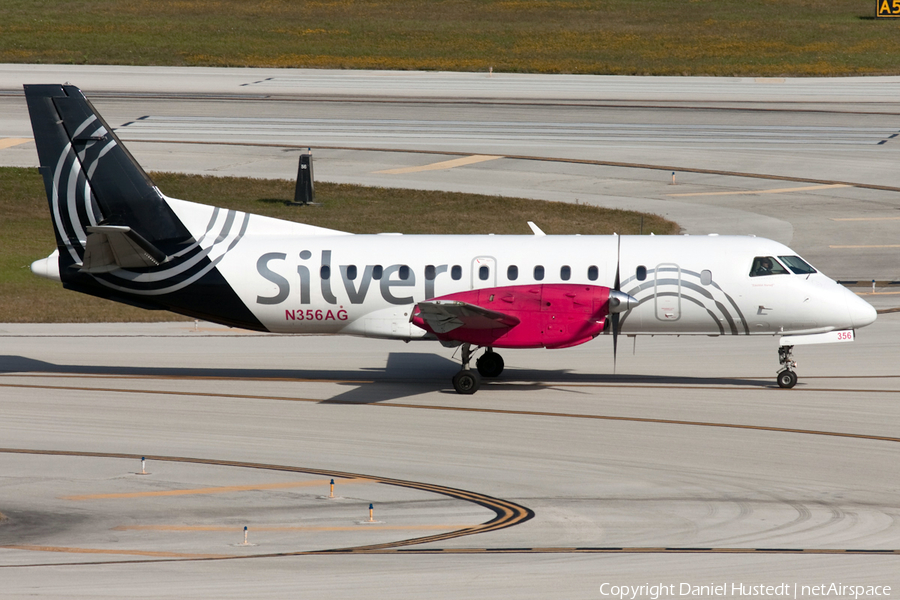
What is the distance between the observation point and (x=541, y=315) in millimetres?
21281

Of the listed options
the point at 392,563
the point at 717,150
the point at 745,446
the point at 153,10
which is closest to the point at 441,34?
the point at 153,10

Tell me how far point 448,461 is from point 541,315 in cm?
488

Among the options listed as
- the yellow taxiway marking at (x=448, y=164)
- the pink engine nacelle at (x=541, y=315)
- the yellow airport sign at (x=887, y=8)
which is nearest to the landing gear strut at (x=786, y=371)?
the pink engine nacelle at (x=541, y=315)

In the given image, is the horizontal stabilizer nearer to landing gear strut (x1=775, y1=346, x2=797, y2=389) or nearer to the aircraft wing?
the aircraft wing

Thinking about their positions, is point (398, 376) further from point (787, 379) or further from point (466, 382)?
point (787, 379)

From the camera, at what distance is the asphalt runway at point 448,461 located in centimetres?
1275

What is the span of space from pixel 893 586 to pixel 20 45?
71431 millimetres

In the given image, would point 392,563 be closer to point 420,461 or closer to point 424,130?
point 420,461

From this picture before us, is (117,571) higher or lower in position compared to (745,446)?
lower

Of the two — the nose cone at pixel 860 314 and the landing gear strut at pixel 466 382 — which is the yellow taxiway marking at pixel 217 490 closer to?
the landing gear strut at pixel 466 382

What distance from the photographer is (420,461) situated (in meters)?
17.5

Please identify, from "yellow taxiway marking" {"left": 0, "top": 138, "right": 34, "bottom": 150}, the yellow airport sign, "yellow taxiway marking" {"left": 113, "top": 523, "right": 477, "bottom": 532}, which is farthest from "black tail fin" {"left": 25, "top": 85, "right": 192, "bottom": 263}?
the yellow airport sign

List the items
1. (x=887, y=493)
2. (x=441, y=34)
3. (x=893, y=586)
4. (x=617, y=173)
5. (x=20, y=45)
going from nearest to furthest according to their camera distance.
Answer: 1. (x=893, y=586)
2. (x=887, y=493)
3. (x=617, y=173)
4. (x=20, y=45)
5. (x=441, y=34)

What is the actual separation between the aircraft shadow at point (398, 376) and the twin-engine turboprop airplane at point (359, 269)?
1139mm
